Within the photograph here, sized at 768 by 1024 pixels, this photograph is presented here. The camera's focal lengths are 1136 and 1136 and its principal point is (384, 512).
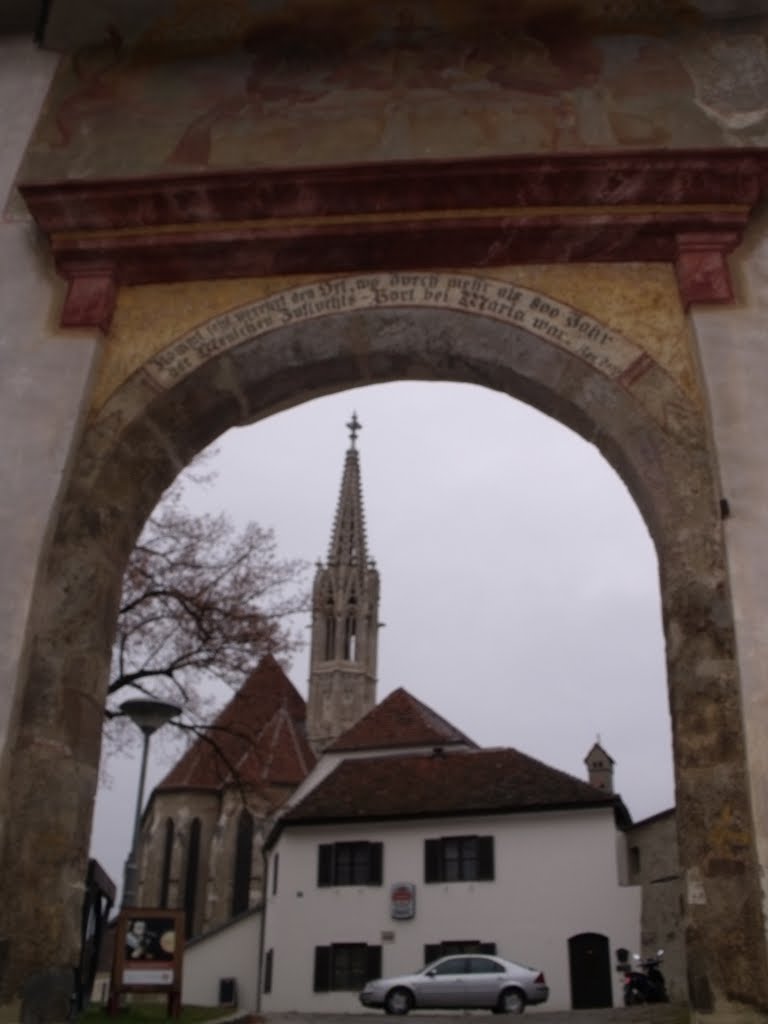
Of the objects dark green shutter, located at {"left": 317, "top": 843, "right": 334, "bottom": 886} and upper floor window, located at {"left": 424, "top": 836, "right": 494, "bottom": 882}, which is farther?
dark green shutter, located at {"left": 317, "top": 843, "right": 334, "bottom": 886}

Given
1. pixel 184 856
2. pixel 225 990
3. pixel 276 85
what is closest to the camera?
pixel 276 85

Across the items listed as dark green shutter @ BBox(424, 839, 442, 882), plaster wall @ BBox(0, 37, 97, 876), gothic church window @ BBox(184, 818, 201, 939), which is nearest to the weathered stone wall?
plaster wall @ BBox(0, 37, 97, 876)

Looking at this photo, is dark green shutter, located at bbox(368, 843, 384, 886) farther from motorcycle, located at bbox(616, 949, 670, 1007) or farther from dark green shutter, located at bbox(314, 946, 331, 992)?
motorcycle, located at bbox(616, 949, 670, 1007)

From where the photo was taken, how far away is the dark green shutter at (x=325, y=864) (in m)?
27.8

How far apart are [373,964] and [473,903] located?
8.96 feet

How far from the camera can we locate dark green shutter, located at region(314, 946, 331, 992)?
1045 inches

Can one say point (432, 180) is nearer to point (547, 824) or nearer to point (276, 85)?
point (276, 85)

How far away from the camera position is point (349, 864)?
27.8 meters

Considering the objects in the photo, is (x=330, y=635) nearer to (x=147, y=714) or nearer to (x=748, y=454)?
(x=147, y=714)

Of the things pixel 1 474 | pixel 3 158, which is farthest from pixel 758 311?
pixel 3 158

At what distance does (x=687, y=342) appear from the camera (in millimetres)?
6645

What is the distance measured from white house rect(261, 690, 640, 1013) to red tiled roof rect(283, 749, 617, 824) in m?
0.05

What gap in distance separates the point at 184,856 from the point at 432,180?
→ 4239 cm

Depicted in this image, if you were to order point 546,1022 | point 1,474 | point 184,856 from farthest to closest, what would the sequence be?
point 184,856
point 546,1022
point 1,474
